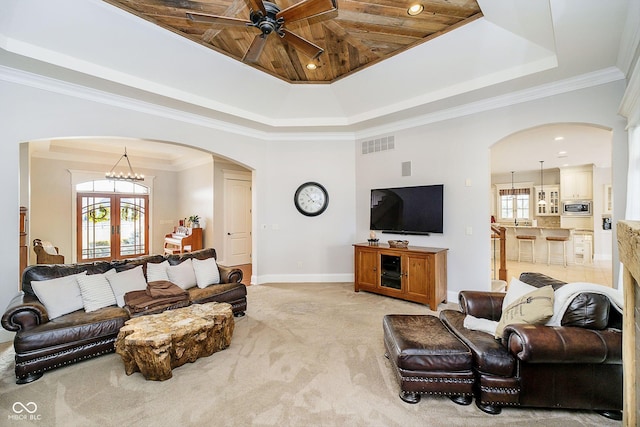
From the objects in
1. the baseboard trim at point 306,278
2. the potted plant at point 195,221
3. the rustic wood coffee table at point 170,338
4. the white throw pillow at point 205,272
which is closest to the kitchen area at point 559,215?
the baseboard trim at point 306,278

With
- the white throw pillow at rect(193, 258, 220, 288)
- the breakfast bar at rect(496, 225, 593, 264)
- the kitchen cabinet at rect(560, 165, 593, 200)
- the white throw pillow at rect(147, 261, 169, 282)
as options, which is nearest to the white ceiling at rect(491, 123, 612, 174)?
the kitchen cabinet at rect(560, 165, 593, 200)

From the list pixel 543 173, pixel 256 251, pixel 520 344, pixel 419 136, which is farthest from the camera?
pixel 543 173

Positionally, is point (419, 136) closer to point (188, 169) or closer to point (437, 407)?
point (437, 407)

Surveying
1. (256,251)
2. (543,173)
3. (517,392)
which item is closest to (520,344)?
(517,392)

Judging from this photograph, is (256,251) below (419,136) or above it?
below

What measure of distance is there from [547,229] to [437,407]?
811 centimetres

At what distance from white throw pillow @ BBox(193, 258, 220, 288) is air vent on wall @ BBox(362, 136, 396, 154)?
3477 mm

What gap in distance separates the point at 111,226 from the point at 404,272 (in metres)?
8.01

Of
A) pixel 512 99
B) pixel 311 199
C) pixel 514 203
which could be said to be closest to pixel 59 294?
pixel 311 199

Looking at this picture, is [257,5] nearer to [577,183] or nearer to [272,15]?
[272,15]

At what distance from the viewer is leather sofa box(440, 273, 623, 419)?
5.93 feet

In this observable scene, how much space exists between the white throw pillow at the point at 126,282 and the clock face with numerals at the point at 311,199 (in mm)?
2990

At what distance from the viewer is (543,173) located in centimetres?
922

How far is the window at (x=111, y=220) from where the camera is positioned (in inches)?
288
